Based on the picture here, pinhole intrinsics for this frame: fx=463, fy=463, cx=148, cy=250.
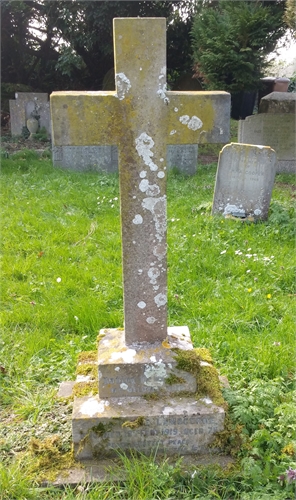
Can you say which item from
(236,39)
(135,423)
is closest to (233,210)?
(135,423)

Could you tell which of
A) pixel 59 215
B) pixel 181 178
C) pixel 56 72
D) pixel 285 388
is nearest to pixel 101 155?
pixel 181 178

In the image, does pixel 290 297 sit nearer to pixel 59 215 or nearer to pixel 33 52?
pixel 59 215

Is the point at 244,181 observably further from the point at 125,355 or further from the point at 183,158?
the point at 125,355

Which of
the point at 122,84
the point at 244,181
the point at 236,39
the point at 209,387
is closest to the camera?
the point at 122,84

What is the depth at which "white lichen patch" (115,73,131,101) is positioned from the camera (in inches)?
87.9

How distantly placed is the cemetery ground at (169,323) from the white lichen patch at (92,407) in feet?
0.77

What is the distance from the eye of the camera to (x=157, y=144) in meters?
2.35

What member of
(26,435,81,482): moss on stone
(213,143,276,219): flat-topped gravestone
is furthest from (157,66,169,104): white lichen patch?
(213,143,276,219): flat-topped gravestone

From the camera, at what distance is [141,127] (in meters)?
2.31

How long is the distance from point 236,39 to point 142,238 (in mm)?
11153

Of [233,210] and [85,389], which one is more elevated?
[233,210]

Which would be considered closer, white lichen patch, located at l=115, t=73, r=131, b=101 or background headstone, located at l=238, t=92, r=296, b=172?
white lichen patch, located at l=115, t=73, r=131, b=101

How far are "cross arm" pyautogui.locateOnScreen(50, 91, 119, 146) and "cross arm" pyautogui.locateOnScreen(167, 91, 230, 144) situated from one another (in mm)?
293

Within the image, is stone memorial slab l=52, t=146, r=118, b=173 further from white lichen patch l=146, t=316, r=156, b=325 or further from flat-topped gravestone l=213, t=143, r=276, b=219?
white lichen patch l=146, t=316, r=156, b=325
